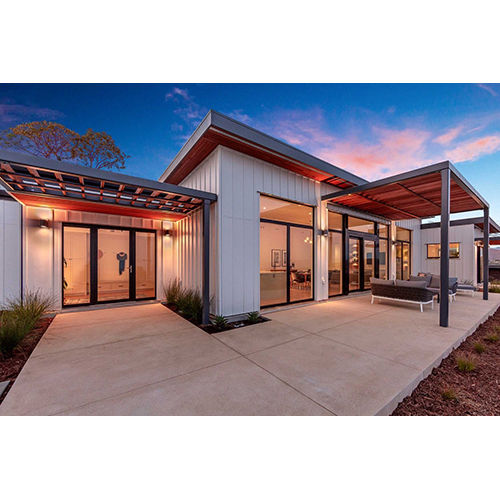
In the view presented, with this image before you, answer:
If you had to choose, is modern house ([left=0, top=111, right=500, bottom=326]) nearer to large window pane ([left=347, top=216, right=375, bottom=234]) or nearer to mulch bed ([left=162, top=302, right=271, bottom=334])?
large window pane ([left=347, top=216, right=375, bottom=234])

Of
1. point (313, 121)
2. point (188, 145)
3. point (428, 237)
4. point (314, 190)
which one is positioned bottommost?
point (428, 237)

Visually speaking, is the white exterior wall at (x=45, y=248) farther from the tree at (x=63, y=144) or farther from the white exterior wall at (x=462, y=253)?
the white exterior wall at (x=462, y=253)

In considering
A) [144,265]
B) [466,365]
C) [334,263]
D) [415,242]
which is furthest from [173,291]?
[415,242]

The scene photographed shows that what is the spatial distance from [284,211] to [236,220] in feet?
5.63

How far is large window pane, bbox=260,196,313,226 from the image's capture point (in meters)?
5.66

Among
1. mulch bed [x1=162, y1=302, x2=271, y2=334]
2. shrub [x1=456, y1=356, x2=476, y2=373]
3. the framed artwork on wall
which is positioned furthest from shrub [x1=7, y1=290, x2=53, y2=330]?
shrub [x1=456, y1=356, x2=476, y2=373]

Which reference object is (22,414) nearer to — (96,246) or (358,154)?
(96,246)

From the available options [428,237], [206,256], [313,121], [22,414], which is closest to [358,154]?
[313,121]

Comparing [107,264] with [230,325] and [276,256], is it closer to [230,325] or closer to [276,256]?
[230,325]

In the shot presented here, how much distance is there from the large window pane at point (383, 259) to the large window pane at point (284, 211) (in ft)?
16.9

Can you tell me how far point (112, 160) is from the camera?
12.3 m

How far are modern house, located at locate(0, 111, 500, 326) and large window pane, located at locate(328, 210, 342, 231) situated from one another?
35 millimetres

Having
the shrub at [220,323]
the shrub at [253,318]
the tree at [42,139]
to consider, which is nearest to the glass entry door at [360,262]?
Answer: the shrub at [253,318]
